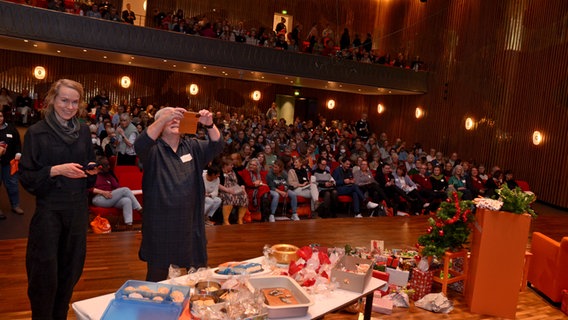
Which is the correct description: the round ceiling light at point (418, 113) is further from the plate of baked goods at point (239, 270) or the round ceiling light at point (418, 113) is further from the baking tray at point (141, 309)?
the baking tray at point (141, 309)

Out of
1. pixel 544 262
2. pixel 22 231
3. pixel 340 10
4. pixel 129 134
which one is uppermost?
pixel 340 10

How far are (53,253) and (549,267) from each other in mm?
4707

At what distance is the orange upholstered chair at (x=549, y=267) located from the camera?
4684mm

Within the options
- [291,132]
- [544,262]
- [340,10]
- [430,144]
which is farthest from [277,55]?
[544,262]

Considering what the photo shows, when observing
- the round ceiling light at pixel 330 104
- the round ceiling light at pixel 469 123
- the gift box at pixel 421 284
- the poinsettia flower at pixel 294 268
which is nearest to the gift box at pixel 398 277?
the gift box at pixel 421 284

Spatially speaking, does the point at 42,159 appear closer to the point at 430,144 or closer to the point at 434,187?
the point at 434,187

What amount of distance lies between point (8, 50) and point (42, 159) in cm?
1617

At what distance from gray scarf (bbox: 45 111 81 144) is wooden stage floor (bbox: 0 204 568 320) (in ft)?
5.55

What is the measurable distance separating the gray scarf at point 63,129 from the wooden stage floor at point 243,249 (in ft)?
5.55

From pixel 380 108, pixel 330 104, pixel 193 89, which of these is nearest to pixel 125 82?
pixel 193 89

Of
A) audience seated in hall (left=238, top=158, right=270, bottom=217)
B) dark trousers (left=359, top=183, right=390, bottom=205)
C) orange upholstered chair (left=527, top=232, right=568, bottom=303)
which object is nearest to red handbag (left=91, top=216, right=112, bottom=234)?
audience seated in hall (left=238, top=158, right=270, bottom=217)

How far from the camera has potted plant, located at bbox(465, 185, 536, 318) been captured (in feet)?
13.8

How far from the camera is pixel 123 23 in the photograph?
12.1 m

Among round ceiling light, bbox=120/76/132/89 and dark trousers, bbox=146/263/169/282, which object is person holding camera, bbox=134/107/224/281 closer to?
dark trousers, bbox=146/263/169/282
